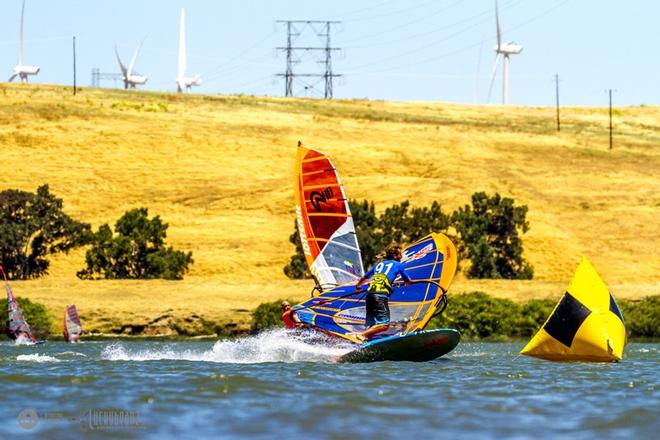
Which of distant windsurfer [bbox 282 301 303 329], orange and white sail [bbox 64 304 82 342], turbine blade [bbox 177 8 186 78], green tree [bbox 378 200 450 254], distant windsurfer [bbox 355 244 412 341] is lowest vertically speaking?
orange and white sail [bbox 64 304 82 342]

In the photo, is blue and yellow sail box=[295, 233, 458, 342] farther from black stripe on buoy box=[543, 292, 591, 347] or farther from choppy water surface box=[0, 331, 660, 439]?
black stripe on buoy box=[543, 292, 591, 347]

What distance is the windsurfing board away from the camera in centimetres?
2458

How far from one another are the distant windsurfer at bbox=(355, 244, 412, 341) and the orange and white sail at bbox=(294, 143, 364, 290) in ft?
16.3

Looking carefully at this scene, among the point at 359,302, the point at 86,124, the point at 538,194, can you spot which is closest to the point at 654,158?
the point at 538,194

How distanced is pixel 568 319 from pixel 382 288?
14.1 ft

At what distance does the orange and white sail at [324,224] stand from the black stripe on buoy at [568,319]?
542 cm

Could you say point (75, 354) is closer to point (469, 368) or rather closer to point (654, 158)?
point (469, 368)

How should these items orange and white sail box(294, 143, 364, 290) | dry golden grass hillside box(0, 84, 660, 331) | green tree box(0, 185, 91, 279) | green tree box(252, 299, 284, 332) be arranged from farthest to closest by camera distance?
green tree box(0, 185, 91, 279) → dry golden grass hillside box(0, 84, 660, 331) → green tree box(252, 299, 284, 332) → orange and white sail box(294, 143, 364, 290)

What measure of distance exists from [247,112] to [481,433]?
317 ft

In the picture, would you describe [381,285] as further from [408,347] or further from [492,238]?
[492,238]

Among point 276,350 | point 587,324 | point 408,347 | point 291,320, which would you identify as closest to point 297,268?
point 291,320

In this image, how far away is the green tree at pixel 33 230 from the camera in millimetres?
62281

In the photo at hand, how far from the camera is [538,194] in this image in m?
82.0

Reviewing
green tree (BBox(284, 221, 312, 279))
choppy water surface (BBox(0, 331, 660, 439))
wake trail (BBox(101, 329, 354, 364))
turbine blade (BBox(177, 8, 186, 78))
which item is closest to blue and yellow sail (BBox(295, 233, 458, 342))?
wake trail (BBox(101, 329, 354, 364))
